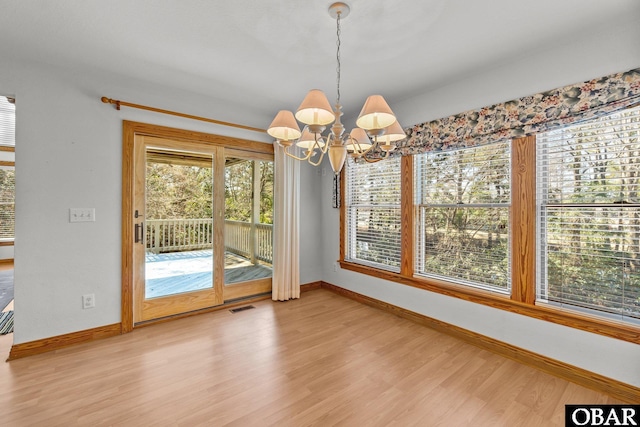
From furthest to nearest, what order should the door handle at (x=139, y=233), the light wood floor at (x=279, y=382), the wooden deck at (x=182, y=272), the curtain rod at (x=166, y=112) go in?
the wooden deck at (x=182, y=272), the door handle at (x=139, y=233), the curtain rod at (x=166, y=112), the light wood floor at (x=279, y=382)

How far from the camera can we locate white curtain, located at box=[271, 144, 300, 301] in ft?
13.1

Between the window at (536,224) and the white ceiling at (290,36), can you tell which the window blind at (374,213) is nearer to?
the window at (536,224)

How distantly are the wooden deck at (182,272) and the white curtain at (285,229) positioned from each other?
0.54 metres

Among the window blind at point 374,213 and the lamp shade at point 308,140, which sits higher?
the lamp shade at point 308,140

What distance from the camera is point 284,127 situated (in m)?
1.89

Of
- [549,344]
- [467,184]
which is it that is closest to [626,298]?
[549,344]

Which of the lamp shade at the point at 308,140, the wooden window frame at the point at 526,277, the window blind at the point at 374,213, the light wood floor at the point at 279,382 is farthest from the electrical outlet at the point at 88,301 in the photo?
the wooden window frame at the point at 526,277

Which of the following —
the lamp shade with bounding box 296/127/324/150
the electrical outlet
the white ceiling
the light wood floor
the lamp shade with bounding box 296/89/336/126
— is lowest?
the light wood floor

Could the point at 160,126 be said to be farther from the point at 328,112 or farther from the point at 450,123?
the point at 450,123

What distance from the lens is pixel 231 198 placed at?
12.3 feet

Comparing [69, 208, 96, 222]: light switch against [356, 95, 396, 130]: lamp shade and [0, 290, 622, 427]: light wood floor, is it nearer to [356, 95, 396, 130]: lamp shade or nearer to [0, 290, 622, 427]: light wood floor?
[0, 290, 622, 427]: light wood floor

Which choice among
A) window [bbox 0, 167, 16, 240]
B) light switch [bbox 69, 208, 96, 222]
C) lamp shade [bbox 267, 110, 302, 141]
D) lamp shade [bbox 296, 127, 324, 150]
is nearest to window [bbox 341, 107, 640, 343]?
lamp shade [bbox 296, 127, 324, 150]

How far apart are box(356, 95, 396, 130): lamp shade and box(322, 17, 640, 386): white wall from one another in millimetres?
1584

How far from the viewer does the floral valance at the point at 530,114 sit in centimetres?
198
